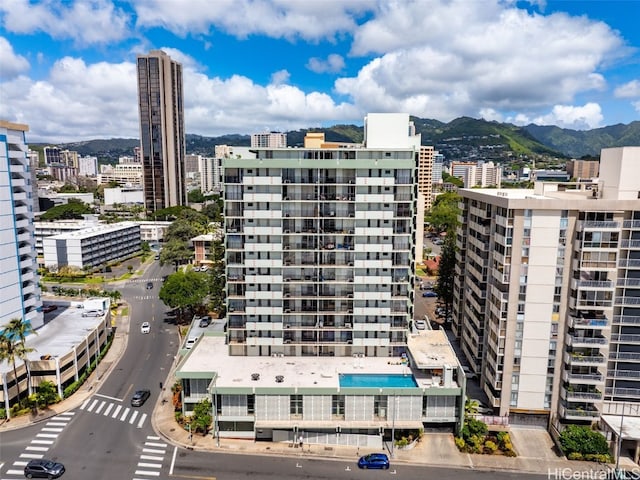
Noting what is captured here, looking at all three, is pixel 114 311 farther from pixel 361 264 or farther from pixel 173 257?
pixel 361 264

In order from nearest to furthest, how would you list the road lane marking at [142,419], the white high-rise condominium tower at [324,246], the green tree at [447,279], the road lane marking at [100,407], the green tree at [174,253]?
1. the road lane marking at [142,419]
2. the white high-rise condominium tower at [324,246]
3. the road lane marking at [100,407]
4. the green tree at [447,279]
5. the green tree at [174,253]

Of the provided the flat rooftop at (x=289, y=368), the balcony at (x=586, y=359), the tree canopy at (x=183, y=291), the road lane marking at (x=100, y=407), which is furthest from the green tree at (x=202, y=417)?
the balcony at (x=586, y=359)

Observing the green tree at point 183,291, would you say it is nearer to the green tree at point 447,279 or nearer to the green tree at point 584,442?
the green tree at point 447,279

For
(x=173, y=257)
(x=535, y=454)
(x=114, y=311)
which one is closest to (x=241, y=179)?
(x=535, y=454)

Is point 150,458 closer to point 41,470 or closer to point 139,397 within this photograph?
point 41,470

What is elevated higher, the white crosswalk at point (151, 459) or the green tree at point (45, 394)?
the green tree at point (45, 394)

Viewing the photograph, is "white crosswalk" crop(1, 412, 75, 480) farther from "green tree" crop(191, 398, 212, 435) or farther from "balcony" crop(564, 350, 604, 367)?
"balcony" crop(564, 350, 604, 367)
